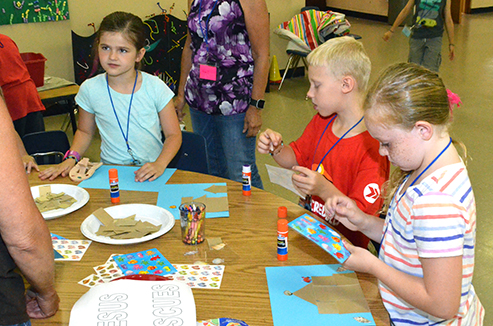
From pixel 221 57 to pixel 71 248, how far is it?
1.47m

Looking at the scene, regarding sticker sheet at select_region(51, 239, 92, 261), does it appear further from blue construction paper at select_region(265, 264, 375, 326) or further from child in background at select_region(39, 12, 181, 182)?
child in background at select_region(39, 12, 181, 182)

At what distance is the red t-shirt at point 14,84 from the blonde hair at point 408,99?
9.29 ft

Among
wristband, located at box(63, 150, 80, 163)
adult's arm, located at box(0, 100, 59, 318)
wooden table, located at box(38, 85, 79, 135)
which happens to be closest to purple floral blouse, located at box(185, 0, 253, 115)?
wristband, located at box(63, 150, 80, 163)

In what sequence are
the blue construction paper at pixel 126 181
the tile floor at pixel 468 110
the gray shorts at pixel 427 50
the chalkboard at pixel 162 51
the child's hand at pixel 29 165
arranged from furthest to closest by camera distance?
the chalkboard at pixel 162 51, the gray shorts at pixel 427 50, the tile floor at pixel 468 110, the child's hand at pixel 29 165, the blue construction paper at pixel 126 181

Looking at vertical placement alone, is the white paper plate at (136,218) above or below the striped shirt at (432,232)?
below

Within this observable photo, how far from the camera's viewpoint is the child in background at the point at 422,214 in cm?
121

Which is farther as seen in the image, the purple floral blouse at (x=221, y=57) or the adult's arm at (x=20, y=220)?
the purple floral blouse at (x=221, y=57)

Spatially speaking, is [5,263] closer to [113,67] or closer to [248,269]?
[248,269]

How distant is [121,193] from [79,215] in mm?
224

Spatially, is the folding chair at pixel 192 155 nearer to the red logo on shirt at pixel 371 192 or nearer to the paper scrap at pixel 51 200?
the paper scrap at pixel 51 200

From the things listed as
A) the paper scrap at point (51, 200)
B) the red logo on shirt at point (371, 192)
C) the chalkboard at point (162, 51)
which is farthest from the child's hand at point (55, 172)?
the chalkboard at point (162, 51)

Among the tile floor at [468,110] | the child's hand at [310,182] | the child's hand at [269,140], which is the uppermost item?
the child's hand at [269,140]

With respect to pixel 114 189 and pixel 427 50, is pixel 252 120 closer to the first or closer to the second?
pixel 114 189

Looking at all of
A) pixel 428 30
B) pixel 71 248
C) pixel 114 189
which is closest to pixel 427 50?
pixel 428 30
